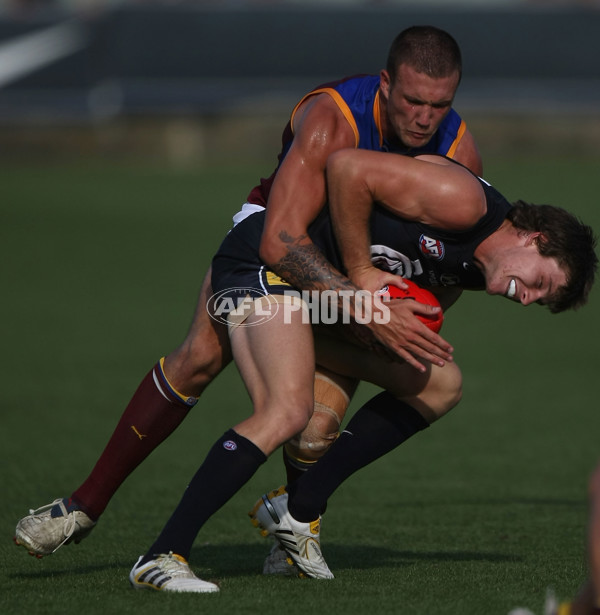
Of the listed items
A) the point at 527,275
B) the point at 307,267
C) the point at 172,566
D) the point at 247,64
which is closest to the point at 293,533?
the point at 172,566

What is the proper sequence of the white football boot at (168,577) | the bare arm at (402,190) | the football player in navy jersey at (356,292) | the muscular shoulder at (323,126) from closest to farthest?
the white football boot at (168,577)
the football player in navy jersey at (356,292)
the bare arm at (402,190)
the muscular shoulder at (323,126)

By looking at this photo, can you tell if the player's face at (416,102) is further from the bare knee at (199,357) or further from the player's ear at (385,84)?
the bare knee at (199,357)

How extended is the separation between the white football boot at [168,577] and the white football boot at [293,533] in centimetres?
47

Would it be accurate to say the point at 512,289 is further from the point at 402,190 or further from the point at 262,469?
the point at 262,469

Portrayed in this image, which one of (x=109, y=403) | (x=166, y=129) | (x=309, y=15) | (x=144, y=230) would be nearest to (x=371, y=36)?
(x=309, y=15)

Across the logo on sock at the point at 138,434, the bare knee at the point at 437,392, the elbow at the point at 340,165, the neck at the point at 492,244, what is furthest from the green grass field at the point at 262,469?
the elbow at the point at 340,165

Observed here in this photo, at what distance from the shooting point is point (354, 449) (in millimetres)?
4555

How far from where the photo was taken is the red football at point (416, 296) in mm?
4418

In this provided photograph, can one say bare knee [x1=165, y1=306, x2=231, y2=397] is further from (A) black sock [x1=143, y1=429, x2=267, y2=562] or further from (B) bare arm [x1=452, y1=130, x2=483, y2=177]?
(B) bare arm [x1=452, y1=130, x2=483, y2=177]

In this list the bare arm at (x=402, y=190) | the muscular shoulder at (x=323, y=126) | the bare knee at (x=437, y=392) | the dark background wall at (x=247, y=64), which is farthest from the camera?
the dark background wall at (x=247, y=64)

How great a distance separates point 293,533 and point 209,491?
1.66 ft

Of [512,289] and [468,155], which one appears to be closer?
[512,289]

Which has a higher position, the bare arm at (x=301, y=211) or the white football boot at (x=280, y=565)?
the bare arm at (x=301, y=211)

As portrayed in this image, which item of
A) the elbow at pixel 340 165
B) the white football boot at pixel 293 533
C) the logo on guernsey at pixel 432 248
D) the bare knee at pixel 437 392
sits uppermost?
the elbow at pixel 340 165
